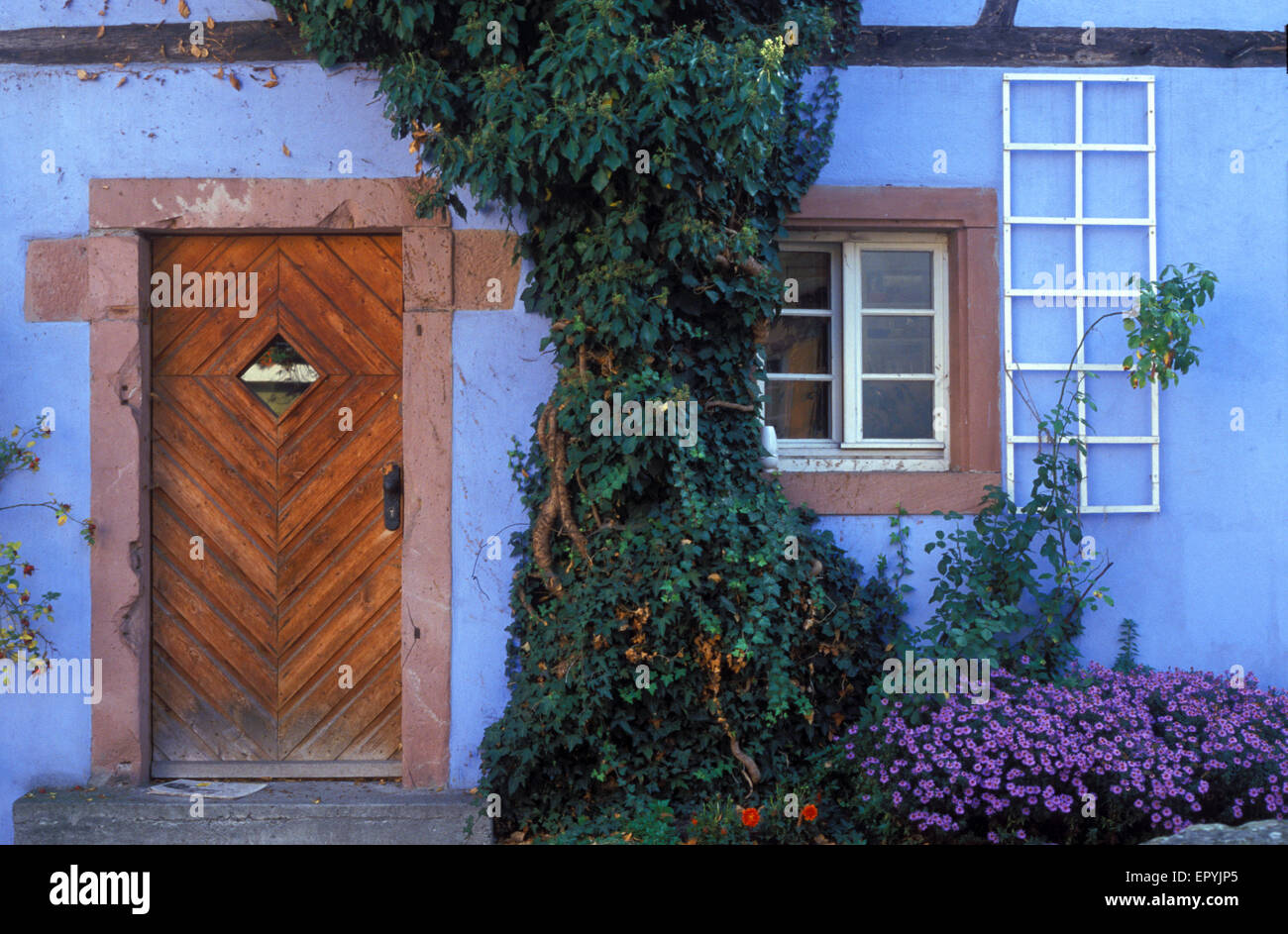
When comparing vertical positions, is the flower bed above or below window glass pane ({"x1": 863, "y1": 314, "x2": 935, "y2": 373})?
below

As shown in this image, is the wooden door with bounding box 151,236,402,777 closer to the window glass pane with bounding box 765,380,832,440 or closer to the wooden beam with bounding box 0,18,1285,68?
the wooden beam with bounding box 0,18,1285,68

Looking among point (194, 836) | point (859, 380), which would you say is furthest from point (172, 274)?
point (859, 380)

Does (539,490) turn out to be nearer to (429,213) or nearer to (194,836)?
(429,213)

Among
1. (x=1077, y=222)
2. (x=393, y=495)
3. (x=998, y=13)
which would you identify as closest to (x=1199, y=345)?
(x=1077, y=222)

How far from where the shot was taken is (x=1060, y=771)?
12.1 feet

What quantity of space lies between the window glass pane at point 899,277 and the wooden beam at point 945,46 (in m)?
0.85

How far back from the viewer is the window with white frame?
187 inches

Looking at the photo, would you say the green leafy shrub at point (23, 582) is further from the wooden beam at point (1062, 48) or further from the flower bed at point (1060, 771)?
the wooden beam at point (1062, 48)

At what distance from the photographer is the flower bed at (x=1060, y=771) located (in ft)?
12.0

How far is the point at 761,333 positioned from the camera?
4.40 meters

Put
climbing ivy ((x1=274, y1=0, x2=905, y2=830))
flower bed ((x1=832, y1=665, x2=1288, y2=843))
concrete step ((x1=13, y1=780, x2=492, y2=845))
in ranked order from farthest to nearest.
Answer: concrete step ((x1=13, y1=780, x2=492, y2=845))
climbing ivy ((x1=274, y1=0, x2=905, y2=830))
flower bed ((x1=832, y1=665, x2=1288, y2=843))

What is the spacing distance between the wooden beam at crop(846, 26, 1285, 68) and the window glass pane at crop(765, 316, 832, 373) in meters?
1.18

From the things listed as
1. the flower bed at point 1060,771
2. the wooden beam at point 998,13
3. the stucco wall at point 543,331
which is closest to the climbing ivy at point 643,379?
the stucco wall at point 543,331

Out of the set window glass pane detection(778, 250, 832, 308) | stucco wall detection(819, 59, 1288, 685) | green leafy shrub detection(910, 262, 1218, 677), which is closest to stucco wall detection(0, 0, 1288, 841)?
stucco wall detection(819, 59, 1288, 685)
